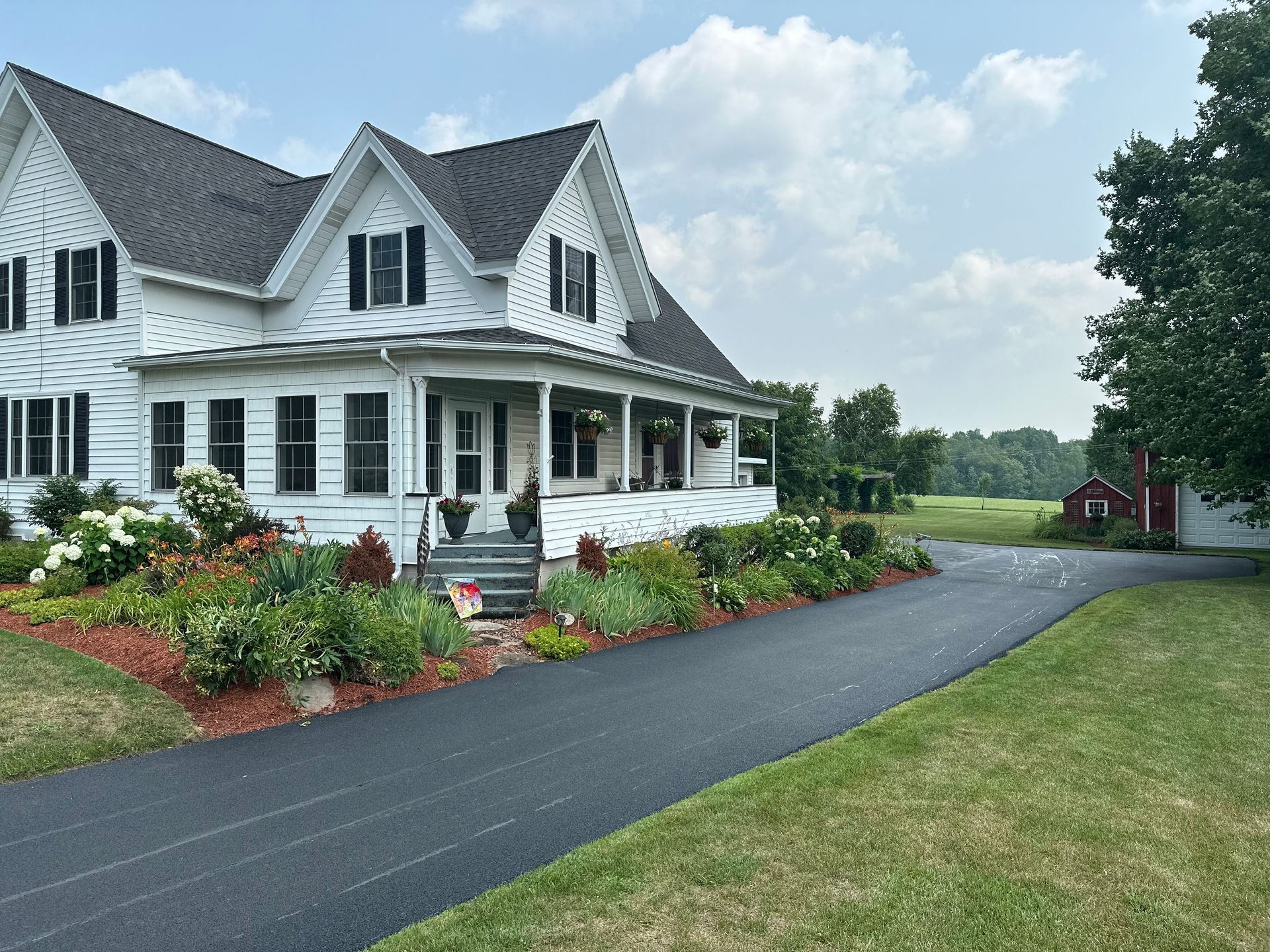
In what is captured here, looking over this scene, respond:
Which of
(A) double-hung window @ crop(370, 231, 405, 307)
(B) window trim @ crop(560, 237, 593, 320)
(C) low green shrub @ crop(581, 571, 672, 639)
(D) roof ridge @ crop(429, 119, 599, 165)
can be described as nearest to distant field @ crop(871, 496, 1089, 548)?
(B) window trim @ crop(560, 237, 593, 320)

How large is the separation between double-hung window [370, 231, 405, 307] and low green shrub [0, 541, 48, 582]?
6.96m

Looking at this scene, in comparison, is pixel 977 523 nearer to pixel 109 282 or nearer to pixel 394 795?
pixel 109 282

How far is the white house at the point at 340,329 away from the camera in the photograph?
13.3m

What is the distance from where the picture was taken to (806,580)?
15.3 m

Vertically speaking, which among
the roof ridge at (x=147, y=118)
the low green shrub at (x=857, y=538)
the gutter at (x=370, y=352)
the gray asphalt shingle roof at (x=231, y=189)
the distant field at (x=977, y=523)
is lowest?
the distant field at (x=977, y=523)

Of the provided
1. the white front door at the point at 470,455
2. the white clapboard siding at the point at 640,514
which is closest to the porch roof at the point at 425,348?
the white front door at the point at 470,455

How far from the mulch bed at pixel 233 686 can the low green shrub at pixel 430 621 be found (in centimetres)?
16

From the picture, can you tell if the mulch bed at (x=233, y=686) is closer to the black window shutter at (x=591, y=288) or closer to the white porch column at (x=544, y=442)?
the white porch column at (x=544, y=442)

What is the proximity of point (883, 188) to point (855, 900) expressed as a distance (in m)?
21.2

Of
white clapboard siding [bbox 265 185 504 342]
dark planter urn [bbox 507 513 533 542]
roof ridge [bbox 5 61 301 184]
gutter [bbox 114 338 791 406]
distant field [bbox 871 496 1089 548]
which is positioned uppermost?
roof ridge [bbox 5 61 301 184]

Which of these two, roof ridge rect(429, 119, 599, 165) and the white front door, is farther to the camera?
roof ridge rect(429, 119, 599, 165)

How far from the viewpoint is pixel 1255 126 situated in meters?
17.9

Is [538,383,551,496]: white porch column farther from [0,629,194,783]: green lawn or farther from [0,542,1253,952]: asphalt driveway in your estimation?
[0,629,194,783]: green lawn

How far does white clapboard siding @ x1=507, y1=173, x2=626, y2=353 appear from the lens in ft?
50.1
